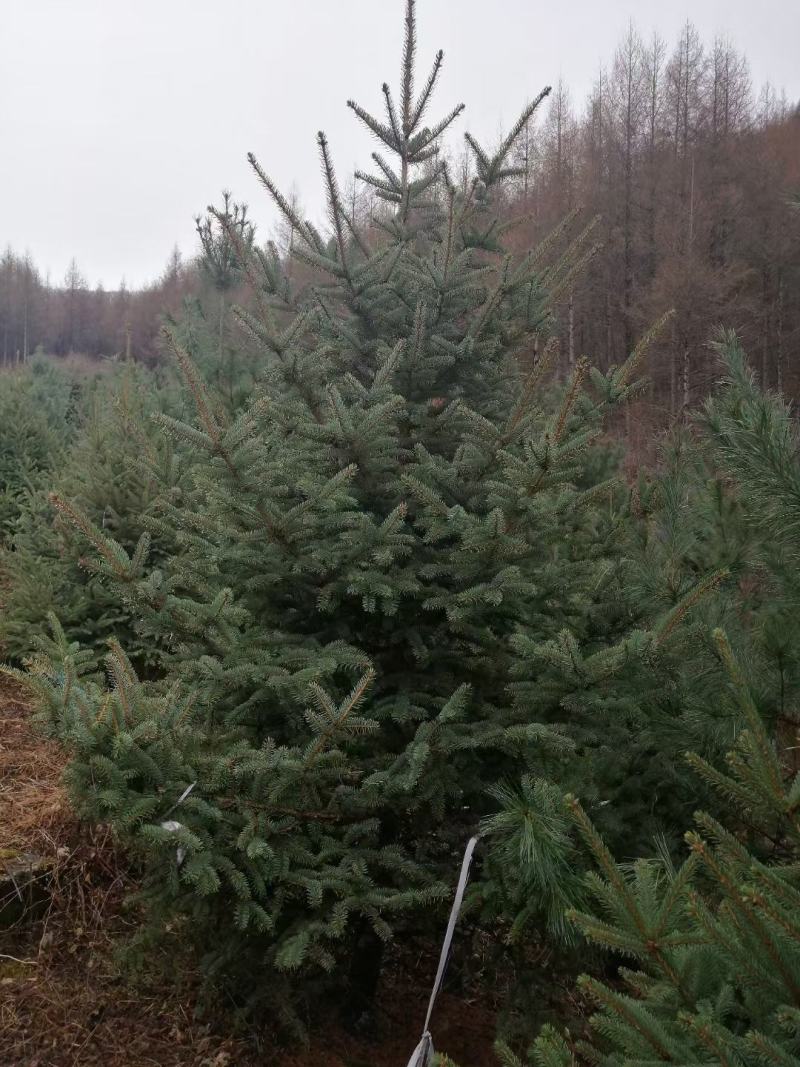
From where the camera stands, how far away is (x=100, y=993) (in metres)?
3.51

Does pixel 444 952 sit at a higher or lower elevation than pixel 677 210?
lower

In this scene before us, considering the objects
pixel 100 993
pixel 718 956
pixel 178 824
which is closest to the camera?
pixel 718 956

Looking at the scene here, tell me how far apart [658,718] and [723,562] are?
1.01 metres

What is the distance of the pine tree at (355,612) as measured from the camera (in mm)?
2631

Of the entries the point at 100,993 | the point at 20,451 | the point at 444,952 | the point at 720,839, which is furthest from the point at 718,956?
the point at 20,451

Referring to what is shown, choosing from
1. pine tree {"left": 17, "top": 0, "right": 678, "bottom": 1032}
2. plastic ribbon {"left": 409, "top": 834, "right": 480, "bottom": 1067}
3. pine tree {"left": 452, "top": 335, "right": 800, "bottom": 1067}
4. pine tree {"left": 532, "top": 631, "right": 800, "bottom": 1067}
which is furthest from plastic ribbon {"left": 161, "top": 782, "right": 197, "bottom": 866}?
pine tree {"left": 532, "top": 631, "right": 800, "bottom": 1067}

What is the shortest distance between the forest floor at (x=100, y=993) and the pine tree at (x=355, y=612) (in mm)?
319

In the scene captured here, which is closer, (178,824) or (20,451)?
(178,824)

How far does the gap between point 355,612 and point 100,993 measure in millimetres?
2065

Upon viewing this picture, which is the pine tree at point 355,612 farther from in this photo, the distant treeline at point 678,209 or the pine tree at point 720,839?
the distant treeline at point 678,209

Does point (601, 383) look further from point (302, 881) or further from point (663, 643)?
point (302, 881)

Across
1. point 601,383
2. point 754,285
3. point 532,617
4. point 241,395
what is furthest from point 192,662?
point 754,285

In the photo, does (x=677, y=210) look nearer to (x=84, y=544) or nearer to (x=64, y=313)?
(x=84, y=544)

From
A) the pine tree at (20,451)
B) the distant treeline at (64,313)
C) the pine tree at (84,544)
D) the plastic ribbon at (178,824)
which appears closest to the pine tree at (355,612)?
the plastic ribbon at (178,824)
